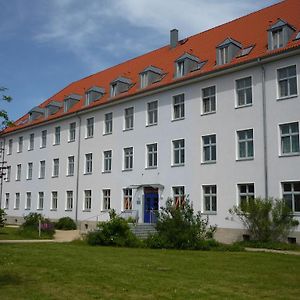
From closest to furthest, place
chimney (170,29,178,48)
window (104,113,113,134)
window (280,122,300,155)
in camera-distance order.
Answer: window (280,122,300,155) < window (104,113,113,134) < chimney (170,29,178,48)

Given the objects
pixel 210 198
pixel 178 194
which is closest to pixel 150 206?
pixel 178 194

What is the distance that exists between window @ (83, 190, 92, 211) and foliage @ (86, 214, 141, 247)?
1438cm

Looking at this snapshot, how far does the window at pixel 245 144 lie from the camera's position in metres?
24.1

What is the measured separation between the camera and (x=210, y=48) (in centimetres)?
3000

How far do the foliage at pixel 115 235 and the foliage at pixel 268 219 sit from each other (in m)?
5.90

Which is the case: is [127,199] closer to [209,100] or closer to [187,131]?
[187,131]

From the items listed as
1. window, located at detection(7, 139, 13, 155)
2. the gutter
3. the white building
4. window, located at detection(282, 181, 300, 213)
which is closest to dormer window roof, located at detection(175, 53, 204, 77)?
the white building

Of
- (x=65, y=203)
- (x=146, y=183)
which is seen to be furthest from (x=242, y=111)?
(x=65, y=203)

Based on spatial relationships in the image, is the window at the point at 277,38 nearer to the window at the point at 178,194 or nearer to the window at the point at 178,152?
→ the window at the point at 178,152

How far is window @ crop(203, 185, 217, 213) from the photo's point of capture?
83.9 feet

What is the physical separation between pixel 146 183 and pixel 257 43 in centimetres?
1083

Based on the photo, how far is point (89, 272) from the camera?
1170cm

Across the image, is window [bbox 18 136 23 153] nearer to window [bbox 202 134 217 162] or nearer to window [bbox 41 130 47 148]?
window [bbox 41 130 47 148]

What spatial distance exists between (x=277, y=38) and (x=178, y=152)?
8667 millimetres
